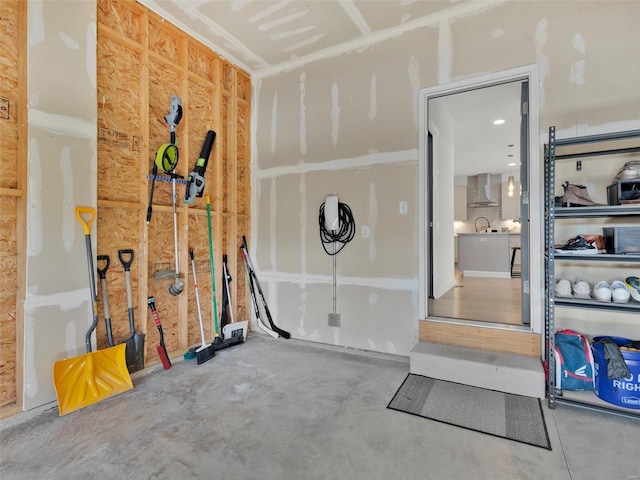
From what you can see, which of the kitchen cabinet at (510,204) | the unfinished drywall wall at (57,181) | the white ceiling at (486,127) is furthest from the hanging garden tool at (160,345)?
the kitchen cabinet at (510,204)

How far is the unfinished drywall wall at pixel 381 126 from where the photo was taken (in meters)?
2.36

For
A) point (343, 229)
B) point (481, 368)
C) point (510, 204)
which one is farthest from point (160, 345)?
point (510, 204)

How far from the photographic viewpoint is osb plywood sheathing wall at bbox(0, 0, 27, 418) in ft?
6.77

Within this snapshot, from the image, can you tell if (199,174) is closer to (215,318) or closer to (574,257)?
(215,318)

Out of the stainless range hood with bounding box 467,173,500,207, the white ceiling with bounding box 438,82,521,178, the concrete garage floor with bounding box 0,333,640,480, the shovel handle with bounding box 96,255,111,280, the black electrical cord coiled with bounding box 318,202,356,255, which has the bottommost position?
the concrete garage floor with bounding box 0,333,640,480

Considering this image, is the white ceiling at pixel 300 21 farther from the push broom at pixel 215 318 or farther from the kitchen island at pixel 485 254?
the kitchen island at pixel 485 254

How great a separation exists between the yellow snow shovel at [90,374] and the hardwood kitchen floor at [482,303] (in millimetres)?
2781

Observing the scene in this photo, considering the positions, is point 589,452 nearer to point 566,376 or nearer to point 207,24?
point 566,376

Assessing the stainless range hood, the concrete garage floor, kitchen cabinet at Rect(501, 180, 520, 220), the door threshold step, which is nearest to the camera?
the concrete garage floor

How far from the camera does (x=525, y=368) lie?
Answer: 90.8 inches

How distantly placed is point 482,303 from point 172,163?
3.85 m

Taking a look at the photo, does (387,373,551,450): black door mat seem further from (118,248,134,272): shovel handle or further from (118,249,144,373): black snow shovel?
(118,248,134,272): shovel handle

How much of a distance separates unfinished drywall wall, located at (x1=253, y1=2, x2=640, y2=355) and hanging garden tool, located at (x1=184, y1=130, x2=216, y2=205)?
28.5 inches

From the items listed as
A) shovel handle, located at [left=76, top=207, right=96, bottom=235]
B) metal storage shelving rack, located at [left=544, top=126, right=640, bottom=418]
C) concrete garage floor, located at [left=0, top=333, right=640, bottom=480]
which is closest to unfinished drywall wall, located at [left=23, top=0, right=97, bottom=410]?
Answer: shovel handle, located at [left=76, top=207, right=96, bottom=235]
